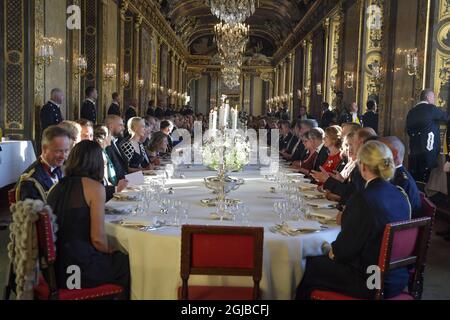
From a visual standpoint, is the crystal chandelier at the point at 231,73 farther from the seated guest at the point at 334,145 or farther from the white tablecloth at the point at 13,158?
the seated guest at the point at 334,145

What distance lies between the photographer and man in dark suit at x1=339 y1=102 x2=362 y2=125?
11602mm

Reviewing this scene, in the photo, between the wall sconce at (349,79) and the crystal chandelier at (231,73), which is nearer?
the wall sconce at (349,79)

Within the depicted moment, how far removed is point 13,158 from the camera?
8117 millimetres

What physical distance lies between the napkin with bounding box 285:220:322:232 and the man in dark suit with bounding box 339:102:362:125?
25.9 ft

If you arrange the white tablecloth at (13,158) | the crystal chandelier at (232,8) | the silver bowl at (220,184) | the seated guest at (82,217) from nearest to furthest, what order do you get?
the seated guest at (82,217) < the silver bowl at (220,184) < the white tablecloth at (13,158) < the crystal chandelier at (232,8)

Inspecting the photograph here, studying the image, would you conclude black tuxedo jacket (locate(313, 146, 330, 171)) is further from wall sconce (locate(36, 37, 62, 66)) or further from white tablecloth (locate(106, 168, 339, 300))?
wall sconce (locate(36, 37, 62, 66))

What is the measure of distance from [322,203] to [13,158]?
5421 mm

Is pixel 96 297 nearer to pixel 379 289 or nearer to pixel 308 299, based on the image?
pixel 308 299

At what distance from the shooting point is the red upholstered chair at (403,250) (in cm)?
300

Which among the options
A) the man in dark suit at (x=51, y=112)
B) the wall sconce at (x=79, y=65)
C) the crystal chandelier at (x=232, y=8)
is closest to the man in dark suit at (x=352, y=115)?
the crystal chandelier at (x=232, y=8)

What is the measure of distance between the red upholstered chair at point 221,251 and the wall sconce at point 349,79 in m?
10.7

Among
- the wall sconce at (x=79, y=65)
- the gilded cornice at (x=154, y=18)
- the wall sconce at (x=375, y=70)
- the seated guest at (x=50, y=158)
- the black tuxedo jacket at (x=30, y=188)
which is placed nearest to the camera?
the black tuxedo jacket at (x=30, y=188)

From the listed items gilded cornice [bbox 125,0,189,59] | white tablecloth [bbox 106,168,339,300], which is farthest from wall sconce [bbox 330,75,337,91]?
white tablecloth [bbox 106,168,339,300]

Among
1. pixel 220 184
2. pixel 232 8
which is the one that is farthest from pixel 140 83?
pixel 220 184
